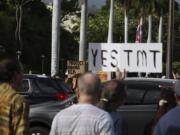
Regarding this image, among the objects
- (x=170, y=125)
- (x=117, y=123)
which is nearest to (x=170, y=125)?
(x=170, y=125)

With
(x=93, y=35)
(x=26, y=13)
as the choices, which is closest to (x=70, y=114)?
(x=26, y=13)

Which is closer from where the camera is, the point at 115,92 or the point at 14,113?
the point at 14,113

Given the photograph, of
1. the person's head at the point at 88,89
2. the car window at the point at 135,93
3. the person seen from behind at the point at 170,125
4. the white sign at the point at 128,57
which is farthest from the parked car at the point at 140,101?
the person seen from behind at the point at 170,125

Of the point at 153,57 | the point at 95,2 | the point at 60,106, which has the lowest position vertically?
the point at 60,106

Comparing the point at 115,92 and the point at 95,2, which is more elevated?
the point at 95,2

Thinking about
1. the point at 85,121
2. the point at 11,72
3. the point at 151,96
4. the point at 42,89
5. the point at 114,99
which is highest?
the point at 11,72

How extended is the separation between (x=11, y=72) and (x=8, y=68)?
0.04 m

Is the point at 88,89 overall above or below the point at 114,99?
above

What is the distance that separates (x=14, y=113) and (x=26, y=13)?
69638mm

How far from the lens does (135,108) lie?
1208cm

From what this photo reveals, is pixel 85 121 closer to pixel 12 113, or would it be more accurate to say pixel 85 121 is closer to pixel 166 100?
pixel 12 113

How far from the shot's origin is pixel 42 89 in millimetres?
17859

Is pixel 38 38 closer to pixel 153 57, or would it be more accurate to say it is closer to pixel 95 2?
pixel 153 57

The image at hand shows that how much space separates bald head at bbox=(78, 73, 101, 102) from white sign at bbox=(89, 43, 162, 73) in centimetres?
799
